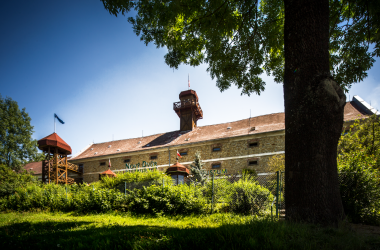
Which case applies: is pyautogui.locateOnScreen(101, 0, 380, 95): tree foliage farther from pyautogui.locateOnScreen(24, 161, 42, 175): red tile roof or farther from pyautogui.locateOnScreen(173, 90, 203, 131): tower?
pyautogui.locateOnScreen(24, 161, 42, 175): red tile roof

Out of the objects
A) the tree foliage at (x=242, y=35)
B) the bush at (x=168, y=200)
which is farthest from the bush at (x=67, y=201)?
the tree foliage at (x=242, y=35)

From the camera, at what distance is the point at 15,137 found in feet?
94.6

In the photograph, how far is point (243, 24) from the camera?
7.36 m

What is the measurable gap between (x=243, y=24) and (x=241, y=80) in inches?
73.7

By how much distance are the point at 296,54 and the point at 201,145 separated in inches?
790

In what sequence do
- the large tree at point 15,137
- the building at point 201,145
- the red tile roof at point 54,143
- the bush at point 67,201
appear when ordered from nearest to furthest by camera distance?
the bush at point 67,201 → the building at point 201,145 → the red tile roof at point 54,143 → the large tree at point 15,137

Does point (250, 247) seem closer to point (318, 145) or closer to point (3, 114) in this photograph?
point (318, 145)

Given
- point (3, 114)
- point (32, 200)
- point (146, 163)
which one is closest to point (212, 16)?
point (32, 200)

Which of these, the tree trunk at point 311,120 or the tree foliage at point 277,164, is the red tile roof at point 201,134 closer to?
the tree foliage at point 277,164

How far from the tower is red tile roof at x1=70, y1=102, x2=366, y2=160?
5.04ft

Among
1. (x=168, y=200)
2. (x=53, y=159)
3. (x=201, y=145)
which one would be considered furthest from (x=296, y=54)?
(x=53, y=159)

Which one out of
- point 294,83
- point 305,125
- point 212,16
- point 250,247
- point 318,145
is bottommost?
point 250,247

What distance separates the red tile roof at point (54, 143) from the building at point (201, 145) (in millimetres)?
4477

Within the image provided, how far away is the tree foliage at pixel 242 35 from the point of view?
20.5ft
